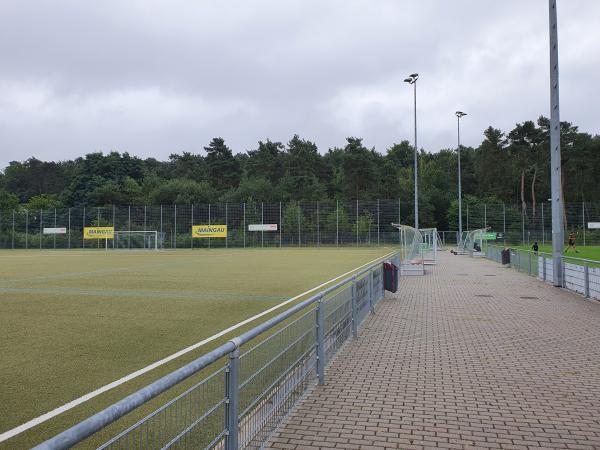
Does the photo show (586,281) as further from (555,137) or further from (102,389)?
(102,389)

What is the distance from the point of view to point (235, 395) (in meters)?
3.59

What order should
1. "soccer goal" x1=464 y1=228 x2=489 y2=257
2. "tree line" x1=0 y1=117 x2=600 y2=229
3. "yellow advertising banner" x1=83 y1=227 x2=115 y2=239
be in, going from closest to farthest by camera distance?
1. "soccer goal" x1=464 y1=228 x2=489 y2=257
2. "yellow advertising banner" x1=83 y1=227 x2=115 y2=239
3. "tree line" x1=0 y1=117 x2=600 y2=229

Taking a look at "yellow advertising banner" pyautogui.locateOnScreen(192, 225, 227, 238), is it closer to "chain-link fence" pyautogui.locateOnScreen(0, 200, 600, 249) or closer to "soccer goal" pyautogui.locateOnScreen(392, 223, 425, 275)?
"chain-link fence" pyautogui.locateOnScreen(0, 200, 600, 249)

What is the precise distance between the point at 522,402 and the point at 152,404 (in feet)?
12.3

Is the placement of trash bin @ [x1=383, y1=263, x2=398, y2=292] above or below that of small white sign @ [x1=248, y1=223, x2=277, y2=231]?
below

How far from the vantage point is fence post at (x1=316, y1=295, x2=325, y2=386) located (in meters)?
6.01

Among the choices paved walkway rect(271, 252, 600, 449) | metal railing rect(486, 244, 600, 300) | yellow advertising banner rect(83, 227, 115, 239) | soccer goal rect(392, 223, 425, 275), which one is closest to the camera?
paved walkway rect(271, 252, 600, 449)

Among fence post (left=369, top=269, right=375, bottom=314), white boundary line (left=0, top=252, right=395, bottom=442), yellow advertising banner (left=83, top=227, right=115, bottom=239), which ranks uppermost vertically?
yellow advertising banner (left=83, top=227, right=115, bottom=239)

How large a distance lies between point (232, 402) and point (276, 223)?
199ft

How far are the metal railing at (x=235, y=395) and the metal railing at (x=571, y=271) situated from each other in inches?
362

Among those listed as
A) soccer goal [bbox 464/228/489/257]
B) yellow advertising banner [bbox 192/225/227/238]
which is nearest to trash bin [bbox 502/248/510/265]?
soccer goal [bbox 464/228/489/257]

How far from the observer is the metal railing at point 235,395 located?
2.46 metres

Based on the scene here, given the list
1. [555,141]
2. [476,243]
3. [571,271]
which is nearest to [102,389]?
[571,271]

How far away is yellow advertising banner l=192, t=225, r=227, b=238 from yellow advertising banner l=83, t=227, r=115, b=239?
9.83 meters
